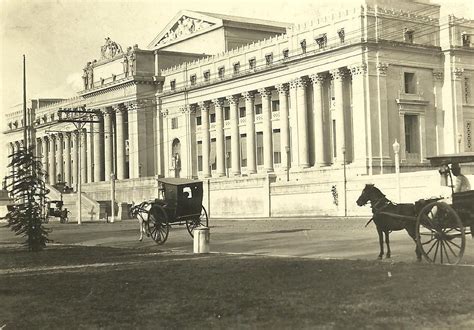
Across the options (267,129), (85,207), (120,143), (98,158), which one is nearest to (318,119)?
(267,129)

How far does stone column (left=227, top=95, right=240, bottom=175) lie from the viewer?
70438mm

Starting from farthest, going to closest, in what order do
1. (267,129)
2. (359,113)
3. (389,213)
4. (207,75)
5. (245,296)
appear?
(207,75) < (267,129) < (359,113) < (389,213) < (245,296)

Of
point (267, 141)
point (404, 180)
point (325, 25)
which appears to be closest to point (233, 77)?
point (267, 141)

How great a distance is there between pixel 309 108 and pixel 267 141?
6134 mm

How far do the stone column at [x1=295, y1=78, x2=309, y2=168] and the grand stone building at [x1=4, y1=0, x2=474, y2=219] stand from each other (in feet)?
0.31

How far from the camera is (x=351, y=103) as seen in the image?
57750mm

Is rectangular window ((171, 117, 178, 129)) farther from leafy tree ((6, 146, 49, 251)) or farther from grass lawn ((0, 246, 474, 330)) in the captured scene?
grass lawn ((0, 246, 474, 330))

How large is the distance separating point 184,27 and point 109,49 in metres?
10.4

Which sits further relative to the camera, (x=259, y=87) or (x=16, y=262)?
(x=259, y=87)

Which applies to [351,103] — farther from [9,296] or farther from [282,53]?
→ [9,296]

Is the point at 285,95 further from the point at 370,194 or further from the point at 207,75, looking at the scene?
the point at 370,194

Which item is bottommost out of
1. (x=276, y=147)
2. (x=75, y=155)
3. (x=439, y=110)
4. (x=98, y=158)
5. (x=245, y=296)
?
(x=245, y=296)

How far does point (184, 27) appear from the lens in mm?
85812

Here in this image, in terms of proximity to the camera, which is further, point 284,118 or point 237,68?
point 237,68
